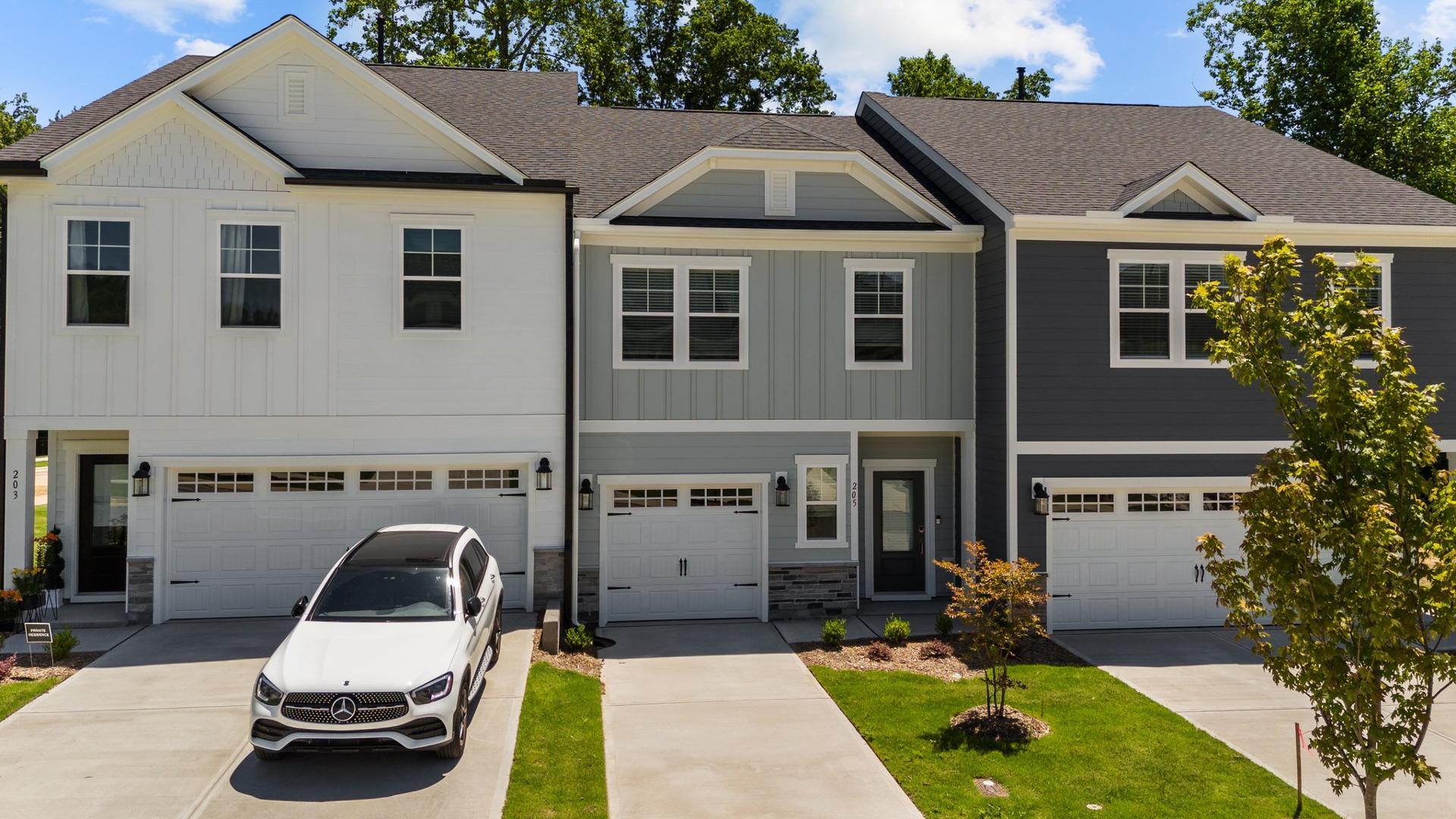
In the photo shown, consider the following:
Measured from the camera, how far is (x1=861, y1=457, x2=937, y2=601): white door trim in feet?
51.1

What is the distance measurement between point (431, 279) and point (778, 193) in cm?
528

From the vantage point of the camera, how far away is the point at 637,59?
36.2 metres

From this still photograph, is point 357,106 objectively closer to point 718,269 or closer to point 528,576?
point 718,269

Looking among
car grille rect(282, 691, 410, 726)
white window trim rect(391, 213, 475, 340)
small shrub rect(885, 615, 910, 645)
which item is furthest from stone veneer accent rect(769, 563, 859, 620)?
car grille rect(282, 691, 410, 726)

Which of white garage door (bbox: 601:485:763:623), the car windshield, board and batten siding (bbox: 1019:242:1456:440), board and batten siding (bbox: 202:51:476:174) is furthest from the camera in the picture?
white garage door (bbox: 601:485:763:623)

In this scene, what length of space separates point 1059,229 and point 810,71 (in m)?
24.4

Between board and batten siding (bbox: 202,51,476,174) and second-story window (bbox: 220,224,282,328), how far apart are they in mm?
1207

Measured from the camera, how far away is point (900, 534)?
15812 millimetres

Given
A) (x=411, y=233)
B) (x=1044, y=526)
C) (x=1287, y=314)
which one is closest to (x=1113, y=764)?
(x=1287, y=314)

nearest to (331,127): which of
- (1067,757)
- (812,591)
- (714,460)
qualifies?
(714,460)

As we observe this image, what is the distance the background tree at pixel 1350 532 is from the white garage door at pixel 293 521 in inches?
384

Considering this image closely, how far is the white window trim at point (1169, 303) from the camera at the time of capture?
13977 millimetres

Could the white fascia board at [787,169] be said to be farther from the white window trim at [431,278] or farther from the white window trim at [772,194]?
the white window trim at [431,278]

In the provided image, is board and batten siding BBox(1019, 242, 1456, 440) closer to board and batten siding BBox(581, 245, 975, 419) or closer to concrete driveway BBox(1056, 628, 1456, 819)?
board and batten siding BBox(581, 245, 975, 419)
